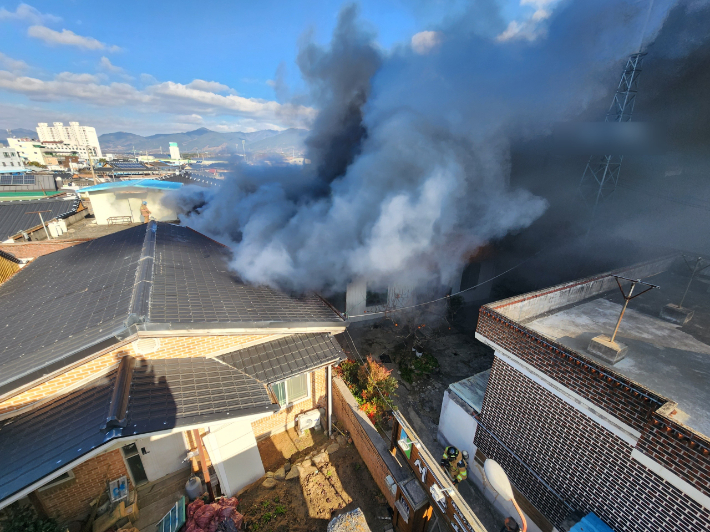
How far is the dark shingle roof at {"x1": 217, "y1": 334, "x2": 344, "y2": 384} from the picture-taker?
20.1ft

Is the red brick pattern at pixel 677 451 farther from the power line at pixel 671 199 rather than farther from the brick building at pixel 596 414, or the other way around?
the power line at pixel 671 199

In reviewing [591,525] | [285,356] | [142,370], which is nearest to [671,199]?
[591,525]

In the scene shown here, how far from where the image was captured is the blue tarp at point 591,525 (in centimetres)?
455

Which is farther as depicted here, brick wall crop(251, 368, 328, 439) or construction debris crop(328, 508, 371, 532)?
brick wall crop(251, 368, 328, 439)

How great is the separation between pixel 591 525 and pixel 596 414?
1782 mm

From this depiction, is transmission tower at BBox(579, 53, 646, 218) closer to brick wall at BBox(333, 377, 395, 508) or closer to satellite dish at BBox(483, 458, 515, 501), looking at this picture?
brick wall at BBox(333, 377, 395, 508)

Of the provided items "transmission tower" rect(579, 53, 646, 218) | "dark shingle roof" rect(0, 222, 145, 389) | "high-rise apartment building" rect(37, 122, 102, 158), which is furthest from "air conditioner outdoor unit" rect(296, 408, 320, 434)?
"high-rise apartment building" rect(37, 122, 102, 158)

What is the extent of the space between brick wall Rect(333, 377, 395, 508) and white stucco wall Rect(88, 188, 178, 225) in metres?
15.9

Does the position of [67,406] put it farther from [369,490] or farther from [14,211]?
[14,211]

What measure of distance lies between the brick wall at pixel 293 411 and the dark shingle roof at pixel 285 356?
91cm

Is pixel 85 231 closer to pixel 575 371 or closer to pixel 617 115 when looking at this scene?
pixel 575 371

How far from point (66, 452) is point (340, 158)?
11.6 meters

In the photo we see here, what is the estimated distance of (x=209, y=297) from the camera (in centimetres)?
675

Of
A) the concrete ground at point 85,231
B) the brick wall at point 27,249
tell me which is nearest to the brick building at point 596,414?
the brick wall at point 27,249
